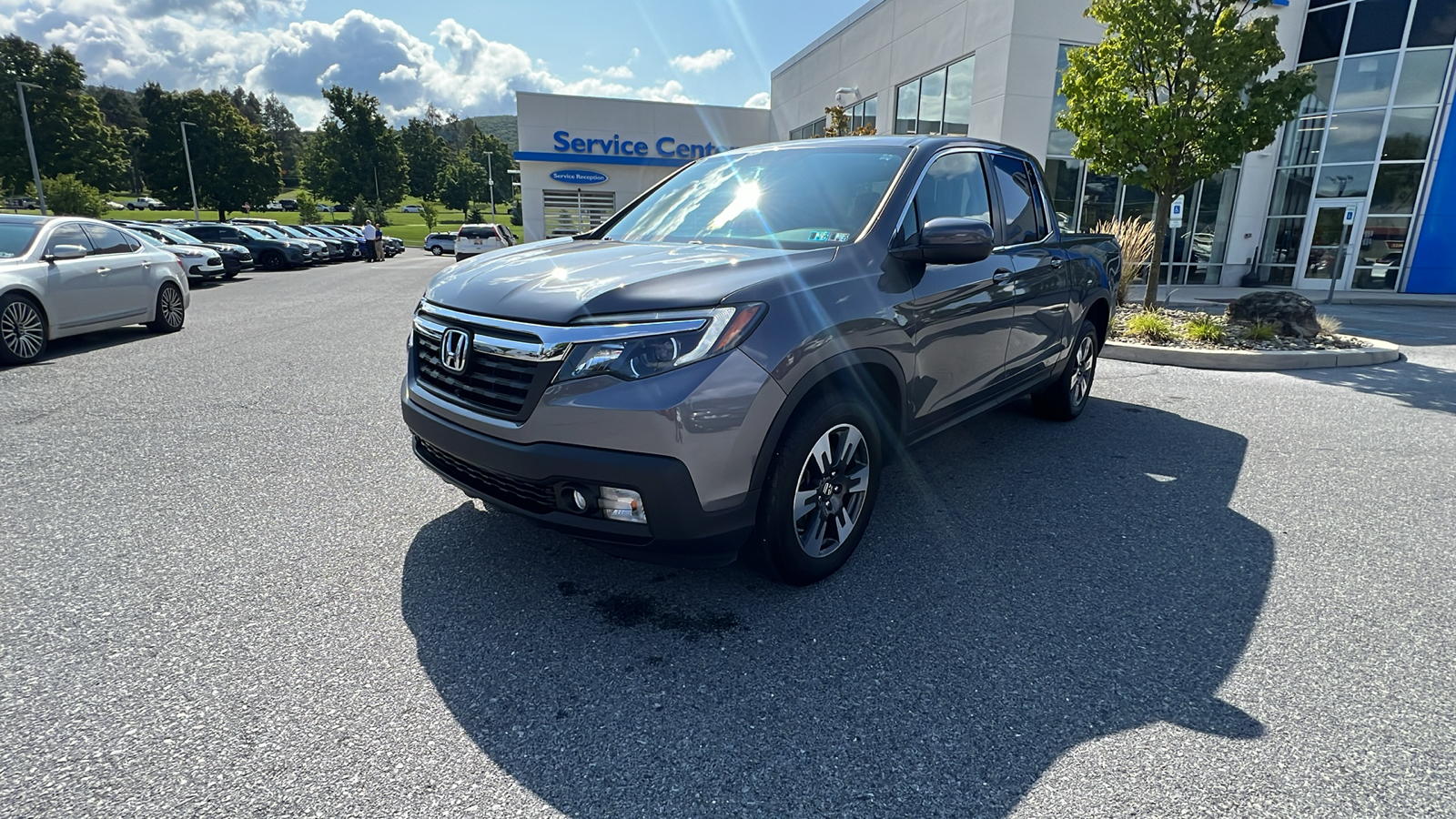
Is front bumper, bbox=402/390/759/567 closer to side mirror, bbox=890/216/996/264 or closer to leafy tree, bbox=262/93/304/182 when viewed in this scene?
side mirror, bbox=890/216/996/264

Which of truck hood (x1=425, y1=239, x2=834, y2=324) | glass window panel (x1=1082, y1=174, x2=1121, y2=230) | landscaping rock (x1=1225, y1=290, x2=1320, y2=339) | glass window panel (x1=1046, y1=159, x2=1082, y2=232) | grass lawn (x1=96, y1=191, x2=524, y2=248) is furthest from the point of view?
grass lawn (x1=96, y1=191, x2=524, y2=248)

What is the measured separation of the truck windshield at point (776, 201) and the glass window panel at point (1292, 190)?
71.9 feet

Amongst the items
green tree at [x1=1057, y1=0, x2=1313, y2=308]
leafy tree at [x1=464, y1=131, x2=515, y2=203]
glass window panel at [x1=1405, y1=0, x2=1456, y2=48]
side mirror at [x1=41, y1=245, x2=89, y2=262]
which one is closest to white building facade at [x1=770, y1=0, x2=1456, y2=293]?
glass window panel at [x1=1405, y1=0, x2=1456, y2=48]

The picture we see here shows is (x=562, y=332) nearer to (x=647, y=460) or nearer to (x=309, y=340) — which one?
(x=647, y=460)

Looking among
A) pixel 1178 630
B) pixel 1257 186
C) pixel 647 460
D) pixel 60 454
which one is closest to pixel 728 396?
pixel 647 460

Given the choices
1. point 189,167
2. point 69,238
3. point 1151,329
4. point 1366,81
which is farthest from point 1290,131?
point 189,167

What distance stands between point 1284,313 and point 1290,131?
1402 centimetres

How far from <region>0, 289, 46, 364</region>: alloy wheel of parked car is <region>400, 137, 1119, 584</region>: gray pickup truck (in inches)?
271

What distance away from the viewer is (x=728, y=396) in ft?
8.08

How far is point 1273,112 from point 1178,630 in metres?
11.0

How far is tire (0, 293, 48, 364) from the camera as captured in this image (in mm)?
7172

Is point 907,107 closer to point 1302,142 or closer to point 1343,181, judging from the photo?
point 1302,142

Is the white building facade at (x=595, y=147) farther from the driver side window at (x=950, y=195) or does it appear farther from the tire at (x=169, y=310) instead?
the driver side window at (x=950, y=195)

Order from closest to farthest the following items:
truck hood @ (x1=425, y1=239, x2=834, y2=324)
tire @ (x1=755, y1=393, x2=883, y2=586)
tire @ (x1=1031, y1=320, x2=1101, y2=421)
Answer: truck hood @ (x1=425, y1=239, x2=834, y2=324), tire @ (x1=755, y1=393, x2=883, y2=586), tire @ (x1=1031, y1=320, x2=1101, y2=421)
